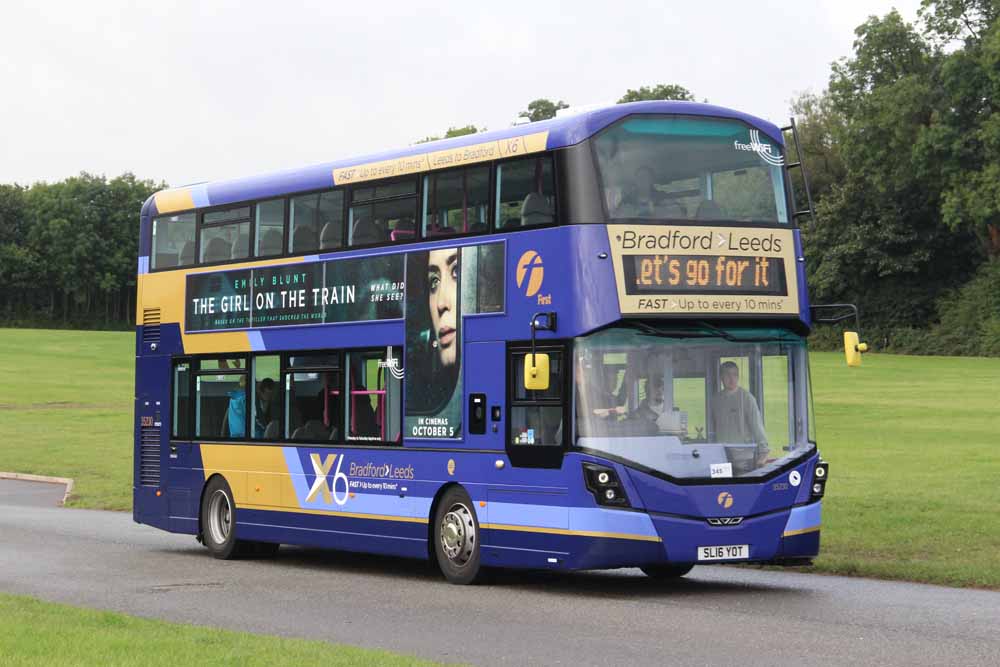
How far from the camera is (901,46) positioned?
275 ft

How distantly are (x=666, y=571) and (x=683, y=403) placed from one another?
8.58ft

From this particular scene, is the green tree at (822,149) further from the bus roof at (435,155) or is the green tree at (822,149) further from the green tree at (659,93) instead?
the bus roof at (435,155)

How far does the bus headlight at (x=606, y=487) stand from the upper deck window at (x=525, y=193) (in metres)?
2.30

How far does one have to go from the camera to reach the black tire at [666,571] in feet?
52.4

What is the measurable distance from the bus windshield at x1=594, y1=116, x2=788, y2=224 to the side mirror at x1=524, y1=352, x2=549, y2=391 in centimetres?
141

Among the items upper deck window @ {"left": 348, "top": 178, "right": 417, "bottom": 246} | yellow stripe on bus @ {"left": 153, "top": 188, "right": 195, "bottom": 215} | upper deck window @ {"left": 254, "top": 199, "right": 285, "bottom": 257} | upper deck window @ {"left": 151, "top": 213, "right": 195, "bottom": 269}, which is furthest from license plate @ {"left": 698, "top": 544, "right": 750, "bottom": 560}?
yellow stripe on bus @ {"left": 153, "top": 188, "right": 195, "bottom": 215}

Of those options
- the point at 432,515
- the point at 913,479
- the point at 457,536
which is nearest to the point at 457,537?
the point at 457,536

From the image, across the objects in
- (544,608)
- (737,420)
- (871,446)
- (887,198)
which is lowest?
(544,608)

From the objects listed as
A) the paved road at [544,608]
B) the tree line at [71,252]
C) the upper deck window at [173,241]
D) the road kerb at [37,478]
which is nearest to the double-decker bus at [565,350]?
the paved road at [544,608]

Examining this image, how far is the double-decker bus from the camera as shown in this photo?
14.2 m

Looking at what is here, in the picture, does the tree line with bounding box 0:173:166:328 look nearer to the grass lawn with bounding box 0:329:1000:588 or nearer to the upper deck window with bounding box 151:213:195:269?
the grass lawn with bounding box 0:329:1000:588

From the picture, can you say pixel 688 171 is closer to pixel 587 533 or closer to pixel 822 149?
pixel 587 533

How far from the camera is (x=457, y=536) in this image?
1570 cm

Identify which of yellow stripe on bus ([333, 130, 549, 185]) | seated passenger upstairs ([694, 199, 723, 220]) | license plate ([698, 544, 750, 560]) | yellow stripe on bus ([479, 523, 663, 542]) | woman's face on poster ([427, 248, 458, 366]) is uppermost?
yellow stripe on bus ([333, 130, 549, 185])
